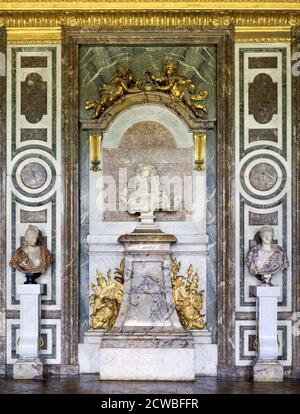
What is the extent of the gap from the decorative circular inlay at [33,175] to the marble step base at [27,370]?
2.16 m

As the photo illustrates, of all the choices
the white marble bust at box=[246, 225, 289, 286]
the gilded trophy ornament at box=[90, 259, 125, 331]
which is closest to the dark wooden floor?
the gilded trophy ornament at box=[90, 259, 125, 331]

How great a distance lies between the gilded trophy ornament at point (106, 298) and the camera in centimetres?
1104

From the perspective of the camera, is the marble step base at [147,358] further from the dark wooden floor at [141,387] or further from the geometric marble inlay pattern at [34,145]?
the geometric marble inlay pattern at [34,145]

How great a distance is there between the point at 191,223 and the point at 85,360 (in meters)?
2.13

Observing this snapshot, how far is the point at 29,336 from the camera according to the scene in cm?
1066

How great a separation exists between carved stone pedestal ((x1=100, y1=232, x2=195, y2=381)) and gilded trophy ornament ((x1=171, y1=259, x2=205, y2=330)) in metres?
0.31

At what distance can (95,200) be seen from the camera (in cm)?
1116

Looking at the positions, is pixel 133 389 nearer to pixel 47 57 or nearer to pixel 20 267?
pixel 20 267

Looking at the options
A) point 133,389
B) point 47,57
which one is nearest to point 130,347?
point 133,389

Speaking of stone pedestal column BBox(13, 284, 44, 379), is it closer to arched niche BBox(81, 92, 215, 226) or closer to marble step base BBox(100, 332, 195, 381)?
marble step base BBox(100, 332, 195, 381)

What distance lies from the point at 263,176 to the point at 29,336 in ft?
11.3

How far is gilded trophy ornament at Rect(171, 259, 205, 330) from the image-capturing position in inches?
435
